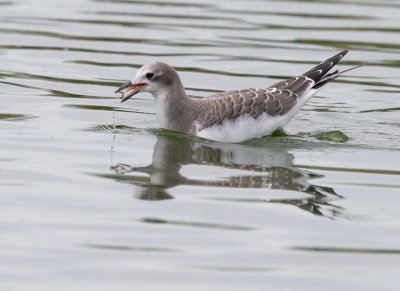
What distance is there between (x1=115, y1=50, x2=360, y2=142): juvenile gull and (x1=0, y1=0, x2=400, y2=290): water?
205mm

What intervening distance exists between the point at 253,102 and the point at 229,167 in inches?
75.5

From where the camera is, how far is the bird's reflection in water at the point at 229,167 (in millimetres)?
9984

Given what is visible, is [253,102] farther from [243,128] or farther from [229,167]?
[229,167]

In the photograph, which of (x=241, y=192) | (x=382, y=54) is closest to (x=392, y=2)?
(x=382, y=54)

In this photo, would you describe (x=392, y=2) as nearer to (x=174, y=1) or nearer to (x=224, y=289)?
(x=174, y=1)

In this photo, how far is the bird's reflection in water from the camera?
998 centimetres

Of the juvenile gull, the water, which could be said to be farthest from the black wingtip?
the water

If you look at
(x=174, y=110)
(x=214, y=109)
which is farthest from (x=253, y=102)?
(x=174, y=110)

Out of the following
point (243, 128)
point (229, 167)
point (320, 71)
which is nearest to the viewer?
point (229, 167)

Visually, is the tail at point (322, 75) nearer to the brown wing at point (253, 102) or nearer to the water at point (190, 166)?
the brown wing at point (253, 102)

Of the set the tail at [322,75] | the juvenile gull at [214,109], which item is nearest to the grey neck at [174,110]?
the juvenile gull at [214,109]

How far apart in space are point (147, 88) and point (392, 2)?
11.5 m

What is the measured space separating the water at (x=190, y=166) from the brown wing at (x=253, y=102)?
38 centimetres

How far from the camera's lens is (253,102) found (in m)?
13.0
